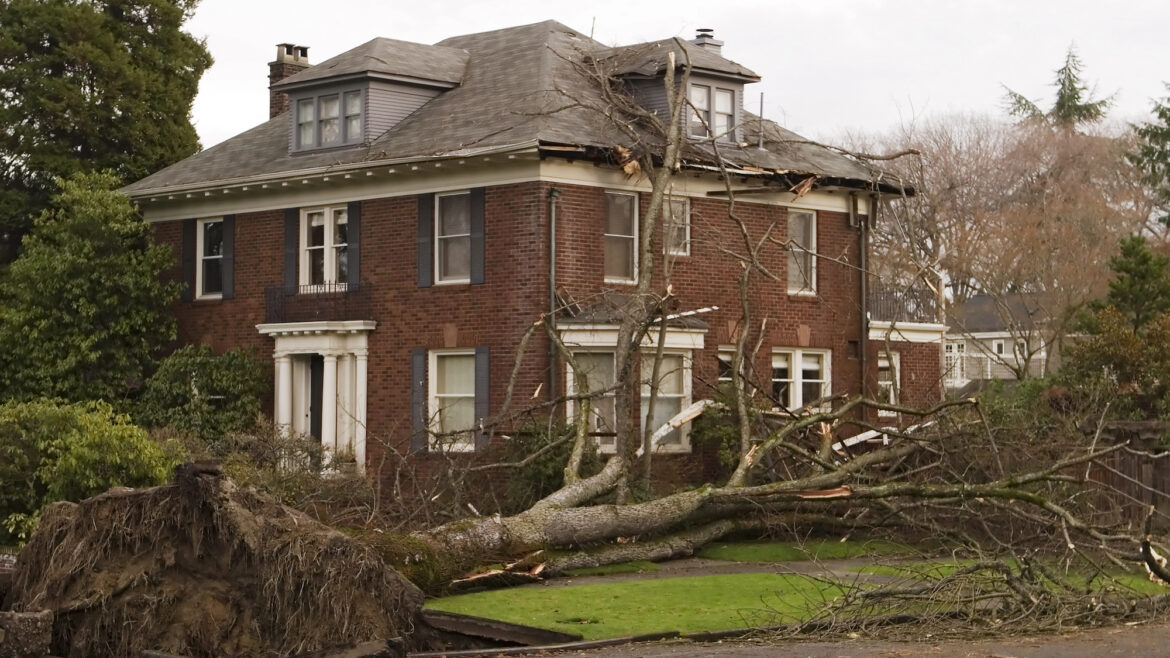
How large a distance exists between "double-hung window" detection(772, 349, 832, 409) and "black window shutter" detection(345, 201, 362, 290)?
7.45 meters

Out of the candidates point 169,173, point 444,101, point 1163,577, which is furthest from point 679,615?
point 169,173

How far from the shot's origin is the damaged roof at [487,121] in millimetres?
26453

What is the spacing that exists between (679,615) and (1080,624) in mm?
3805

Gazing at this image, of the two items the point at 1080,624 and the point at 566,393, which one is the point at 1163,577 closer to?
the point at 1080,624

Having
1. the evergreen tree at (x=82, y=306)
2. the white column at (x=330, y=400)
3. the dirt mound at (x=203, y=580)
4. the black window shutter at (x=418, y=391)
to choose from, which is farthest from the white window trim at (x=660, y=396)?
the dirt mound at (x=203, y=580)

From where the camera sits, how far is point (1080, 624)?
15141mm

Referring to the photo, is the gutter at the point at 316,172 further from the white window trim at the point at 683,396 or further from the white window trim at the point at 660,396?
the white window trim at the point at 683,396

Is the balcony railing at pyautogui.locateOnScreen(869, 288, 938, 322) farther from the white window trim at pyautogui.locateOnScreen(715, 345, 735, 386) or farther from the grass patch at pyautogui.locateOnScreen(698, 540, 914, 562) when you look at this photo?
the grass patch at pyautogui.locateOnScreen(698, 540, 914, 562)

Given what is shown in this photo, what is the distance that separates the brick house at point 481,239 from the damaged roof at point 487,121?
57 mm

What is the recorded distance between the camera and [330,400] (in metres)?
27.8

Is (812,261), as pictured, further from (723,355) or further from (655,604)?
(655,604)

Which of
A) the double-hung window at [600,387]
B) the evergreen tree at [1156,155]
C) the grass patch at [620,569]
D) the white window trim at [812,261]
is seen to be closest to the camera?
the grass patch at [620,569]

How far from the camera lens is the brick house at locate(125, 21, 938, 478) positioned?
25.9 metres

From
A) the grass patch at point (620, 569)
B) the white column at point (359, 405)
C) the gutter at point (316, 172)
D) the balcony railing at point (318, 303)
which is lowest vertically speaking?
the grass patch at point (620, 569)
